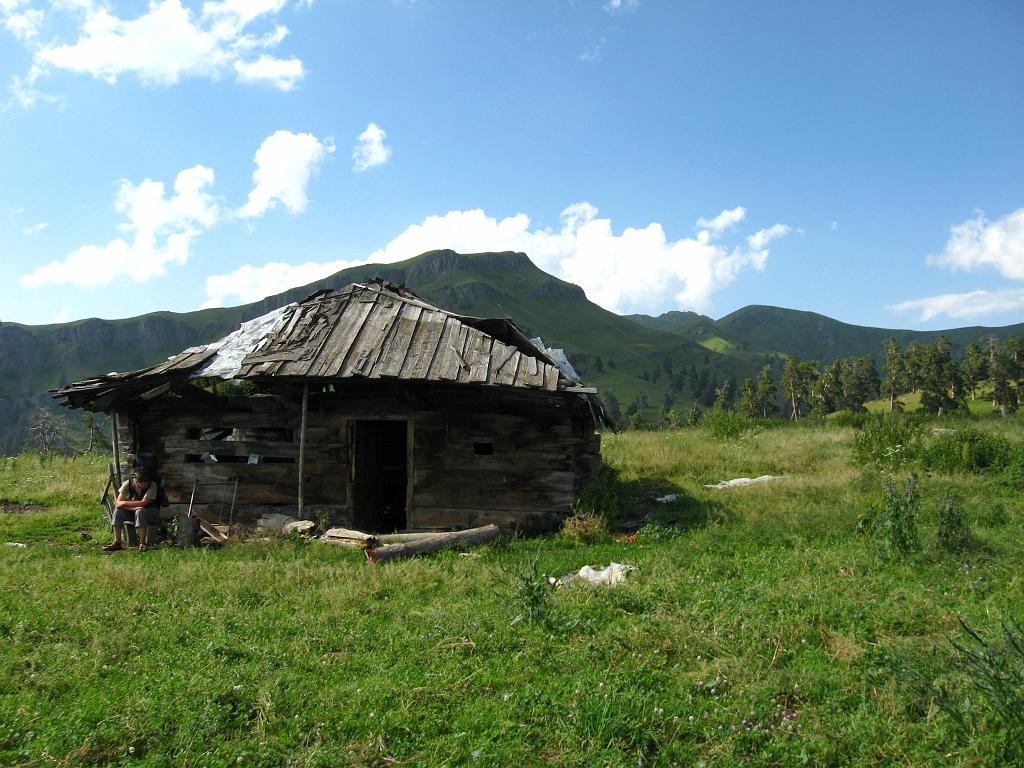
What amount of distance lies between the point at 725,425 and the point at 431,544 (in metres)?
16.1

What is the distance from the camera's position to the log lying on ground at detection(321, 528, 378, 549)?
8936 mm

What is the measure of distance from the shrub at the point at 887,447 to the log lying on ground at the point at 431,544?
9.57 metres

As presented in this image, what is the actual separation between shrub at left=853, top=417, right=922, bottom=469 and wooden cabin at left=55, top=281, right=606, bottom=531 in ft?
24.8

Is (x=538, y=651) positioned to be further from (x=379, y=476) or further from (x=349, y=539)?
(x=379, y=476)

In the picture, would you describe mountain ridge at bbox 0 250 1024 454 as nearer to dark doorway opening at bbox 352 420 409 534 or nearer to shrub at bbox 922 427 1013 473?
shrub at bbox 922 427 1013 473

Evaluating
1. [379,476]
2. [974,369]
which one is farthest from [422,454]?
[974,369]

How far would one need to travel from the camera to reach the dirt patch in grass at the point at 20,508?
12.3 m

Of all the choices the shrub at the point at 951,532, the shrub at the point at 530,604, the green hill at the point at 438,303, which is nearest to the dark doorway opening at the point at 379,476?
the shrub at the point at 530,604

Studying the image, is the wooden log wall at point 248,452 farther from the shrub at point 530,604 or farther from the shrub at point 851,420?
the shrub at point 851,420

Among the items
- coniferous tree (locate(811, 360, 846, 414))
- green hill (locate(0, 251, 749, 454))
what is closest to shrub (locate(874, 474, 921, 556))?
coniferous tree (locate(811, 360, 846, 414))

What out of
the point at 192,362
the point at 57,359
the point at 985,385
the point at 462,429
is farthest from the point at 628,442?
the point at 57,359

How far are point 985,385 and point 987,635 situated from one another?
247ft

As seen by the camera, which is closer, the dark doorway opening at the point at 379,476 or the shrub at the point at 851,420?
the dark doorway opening at the point at 379,476

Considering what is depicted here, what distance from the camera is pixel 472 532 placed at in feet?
31.1
